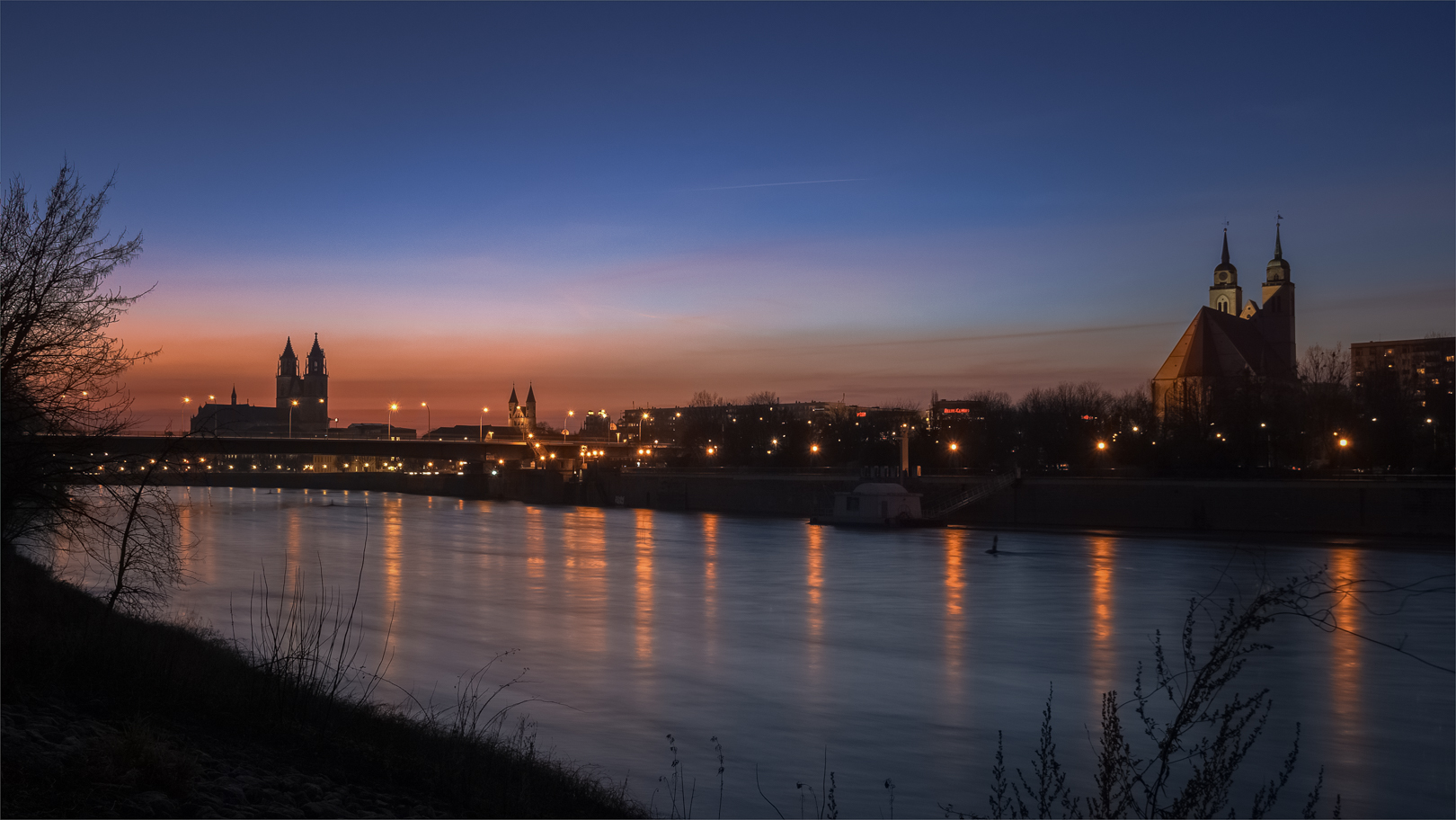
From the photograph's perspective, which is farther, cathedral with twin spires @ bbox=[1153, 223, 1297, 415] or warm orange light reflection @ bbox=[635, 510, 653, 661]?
cathedral with twin spires @ bbox=[1153, 223, 1297, 415]

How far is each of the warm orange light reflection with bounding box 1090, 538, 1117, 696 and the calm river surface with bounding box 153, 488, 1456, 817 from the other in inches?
4.1

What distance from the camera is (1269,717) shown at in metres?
15.6

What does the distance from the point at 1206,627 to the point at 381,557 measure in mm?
28701

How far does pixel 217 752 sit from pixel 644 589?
24065 millimetres

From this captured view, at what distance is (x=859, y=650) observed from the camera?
21750mm

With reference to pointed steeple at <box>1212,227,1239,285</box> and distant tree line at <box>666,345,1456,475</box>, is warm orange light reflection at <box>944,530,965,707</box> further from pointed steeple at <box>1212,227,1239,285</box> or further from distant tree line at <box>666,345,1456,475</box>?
pointed steeple at <box>1212,227,1239,285</box>

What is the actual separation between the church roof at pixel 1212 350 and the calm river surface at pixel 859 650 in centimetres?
5557

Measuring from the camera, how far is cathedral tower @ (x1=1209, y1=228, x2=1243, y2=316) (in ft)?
408

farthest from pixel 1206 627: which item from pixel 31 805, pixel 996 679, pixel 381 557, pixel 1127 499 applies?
pixel 1127 499

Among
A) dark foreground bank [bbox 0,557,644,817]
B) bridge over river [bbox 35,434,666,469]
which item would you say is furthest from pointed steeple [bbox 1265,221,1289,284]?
dark foreground bank [bbox 0,557,644,817]

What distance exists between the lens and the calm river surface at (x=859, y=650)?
43.1 feet

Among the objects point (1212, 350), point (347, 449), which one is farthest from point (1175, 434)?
point (347, 449)

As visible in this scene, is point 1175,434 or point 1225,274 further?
point 1225,274

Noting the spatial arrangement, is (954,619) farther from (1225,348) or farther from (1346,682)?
(1225,348)
